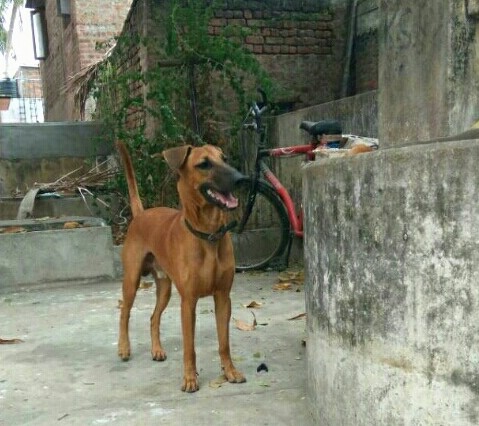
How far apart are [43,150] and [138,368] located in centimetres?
563

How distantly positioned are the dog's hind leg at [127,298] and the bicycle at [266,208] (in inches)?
72.7

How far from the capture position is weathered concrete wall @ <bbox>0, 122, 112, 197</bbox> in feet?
27.5

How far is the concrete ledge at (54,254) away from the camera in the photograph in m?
5.88

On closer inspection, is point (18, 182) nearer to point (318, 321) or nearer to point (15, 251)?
point (15, 251)

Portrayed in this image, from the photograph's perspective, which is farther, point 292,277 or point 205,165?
Answer: point 292,277

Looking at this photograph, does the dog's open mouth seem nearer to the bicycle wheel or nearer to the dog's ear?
the dog's ear

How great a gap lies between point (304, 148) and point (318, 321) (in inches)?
127

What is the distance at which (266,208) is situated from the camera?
6676mm

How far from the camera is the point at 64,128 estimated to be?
852cm

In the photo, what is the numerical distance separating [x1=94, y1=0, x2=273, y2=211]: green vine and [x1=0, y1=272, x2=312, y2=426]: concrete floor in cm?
204

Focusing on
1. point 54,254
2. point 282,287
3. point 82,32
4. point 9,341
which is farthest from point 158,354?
point 82,32

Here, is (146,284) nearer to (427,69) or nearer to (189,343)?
(189,343)

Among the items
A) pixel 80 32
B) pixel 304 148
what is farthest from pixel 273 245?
pixel 80 32

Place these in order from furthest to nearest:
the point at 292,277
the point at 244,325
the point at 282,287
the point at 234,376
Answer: the point at 292,277 < the point at 282,287 < the point at 244,325 < the point at 234,376
